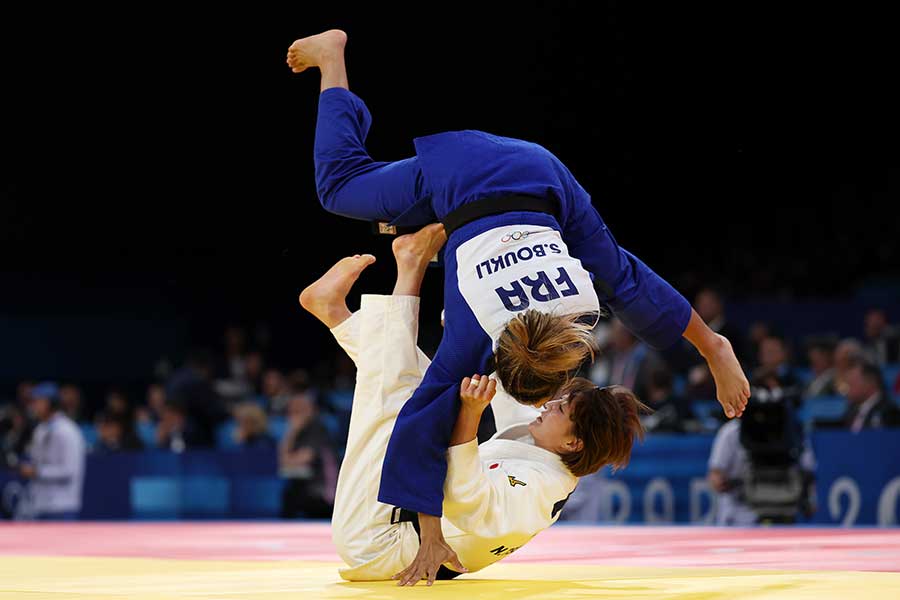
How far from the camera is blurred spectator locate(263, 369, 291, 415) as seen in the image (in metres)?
10.8

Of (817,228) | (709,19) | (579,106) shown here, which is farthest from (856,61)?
(579,106)

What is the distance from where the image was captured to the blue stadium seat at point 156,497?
9.27 m

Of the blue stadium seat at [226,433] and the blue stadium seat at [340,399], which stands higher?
the blue stadium seat at [340,399]

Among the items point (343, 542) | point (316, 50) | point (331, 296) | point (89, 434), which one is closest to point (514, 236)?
point (331, 296)

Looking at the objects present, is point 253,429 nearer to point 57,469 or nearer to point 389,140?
point 57,469

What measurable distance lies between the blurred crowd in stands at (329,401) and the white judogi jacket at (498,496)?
12.5 feet

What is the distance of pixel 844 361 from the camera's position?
740cm

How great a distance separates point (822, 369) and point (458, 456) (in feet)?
20.0

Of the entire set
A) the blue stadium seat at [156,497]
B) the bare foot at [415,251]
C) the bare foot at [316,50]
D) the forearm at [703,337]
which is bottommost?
the blue stadium seat at [156,497]

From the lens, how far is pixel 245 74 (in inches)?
287

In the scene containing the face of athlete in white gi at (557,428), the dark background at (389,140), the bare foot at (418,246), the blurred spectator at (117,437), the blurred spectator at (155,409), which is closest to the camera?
the face of athlete in white gi at (557,428)

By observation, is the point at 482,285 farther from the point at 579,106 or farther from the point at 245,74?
the point at 245,74

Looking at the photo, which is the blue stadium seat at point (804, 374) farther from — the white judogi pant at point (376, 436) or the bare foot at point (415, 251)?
the white judogi pant at point (376, 436)

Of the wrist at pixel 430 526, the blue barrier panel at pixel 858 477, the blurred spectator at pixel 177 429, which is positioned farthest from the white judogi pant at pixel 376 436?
the blurred spectator at pixel 177 429
